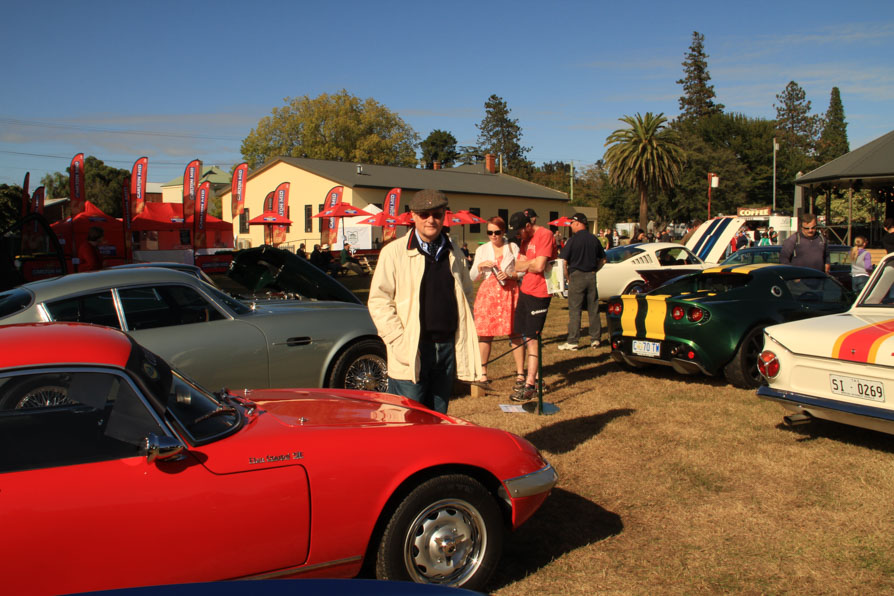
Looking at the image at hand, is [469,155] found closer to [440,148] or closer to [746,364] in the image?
[440,148]

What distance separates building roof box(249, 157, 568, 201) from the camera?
4131 cm

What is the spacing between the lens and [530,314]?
7.13 metres

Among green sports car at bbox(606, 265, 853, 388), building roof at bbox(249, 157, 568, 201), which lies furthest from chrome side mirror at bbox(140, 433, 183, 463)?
building roof at bbox(249, 157, 568, 201)

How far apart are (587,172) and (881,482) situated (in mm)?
87575

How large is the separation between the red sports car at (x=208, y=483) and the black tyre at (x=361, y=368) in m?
2.88

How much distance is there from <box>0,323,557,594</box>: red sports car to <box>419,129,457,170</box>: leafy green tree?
94194mm

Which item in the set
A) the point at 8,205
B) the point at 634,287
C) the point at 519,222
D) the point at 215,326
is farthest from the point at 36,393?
the point at 8,205

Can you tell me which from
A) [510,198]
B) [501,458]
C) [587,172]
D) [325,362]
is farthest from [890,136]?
[587,172]

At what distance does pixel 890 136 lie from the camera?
22.2m

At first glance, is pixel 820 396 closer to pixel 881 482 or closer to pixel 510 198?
pixel 881 482

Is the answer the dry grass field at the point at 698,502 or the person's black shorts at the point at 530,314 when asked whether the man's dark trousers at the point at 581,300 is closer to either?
the dry grass field at the point at 698,502

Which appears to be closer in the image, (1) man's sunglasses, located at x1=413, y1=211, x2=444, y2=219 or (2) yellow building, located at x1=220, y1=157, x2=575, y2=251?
(1) man's sunglasses, located at x1=413, y1=211, x2=444, y2=219

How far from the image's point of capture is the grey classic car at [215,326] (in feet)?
17.9

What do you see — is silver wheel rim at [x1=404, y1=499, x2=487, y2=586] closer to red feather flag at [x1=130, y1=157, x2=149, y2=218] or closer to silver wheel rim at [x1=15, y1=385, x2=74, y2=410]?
silver wheel rim at [x1=15, y1=385, x2=74, y2=410]
